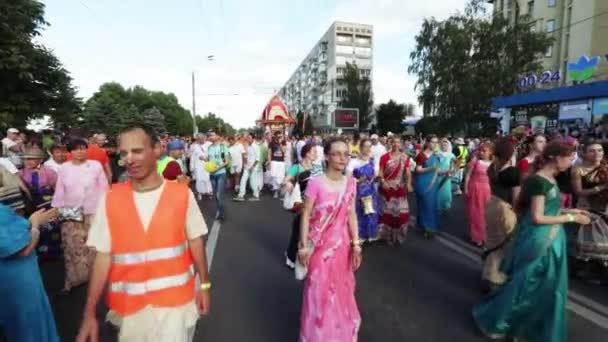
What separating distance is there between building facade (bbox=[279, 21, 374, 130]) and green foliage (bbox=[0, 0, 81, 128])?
51.2 m

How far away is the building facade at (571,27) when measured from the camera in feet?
124

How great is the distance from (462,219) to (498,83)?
27152 mm

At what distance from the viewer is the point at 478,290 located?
182 inches

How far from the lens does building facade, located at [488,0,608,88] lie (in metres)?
37.8

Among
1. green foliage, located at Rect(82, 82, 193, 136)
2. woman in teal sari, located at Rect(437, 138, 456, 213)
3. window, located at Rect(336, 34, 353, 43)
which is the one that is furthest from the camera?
window, located at Rect(336, 34, 353, 43)

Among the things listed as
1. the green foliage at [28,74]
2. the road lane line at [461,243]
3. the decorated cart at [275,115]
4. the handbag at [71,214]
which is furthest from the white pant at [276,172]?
the green foliage at [28,74]

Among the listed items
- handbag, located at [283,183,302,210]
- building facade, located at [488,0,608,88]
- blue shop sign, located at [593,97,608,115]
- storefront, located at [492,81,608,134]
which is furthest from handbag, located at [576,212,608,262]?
building facade, located at [488,0,608,88]

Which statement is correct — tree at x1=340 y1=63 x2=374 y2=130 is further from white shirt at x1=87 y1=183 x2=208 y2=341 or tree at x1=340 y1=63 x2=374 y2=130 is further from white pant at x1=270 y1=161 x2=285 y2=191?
white shirt at x1=87 y1=183 x2=208 y2=341

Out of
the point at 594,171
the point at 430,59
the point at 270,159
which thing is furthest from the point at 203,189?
the point at 430,59

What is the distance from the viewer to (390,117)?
56.2 meters

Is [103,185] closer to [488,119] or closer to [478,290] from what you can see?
[478,290]

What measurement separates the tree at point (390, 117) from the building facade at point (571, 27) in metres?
18.2

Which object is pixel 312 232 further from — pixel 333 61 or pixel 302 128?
pixel 333 61

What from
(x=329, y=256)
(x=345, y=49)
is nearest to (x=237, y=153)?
(x=329, y=256)
